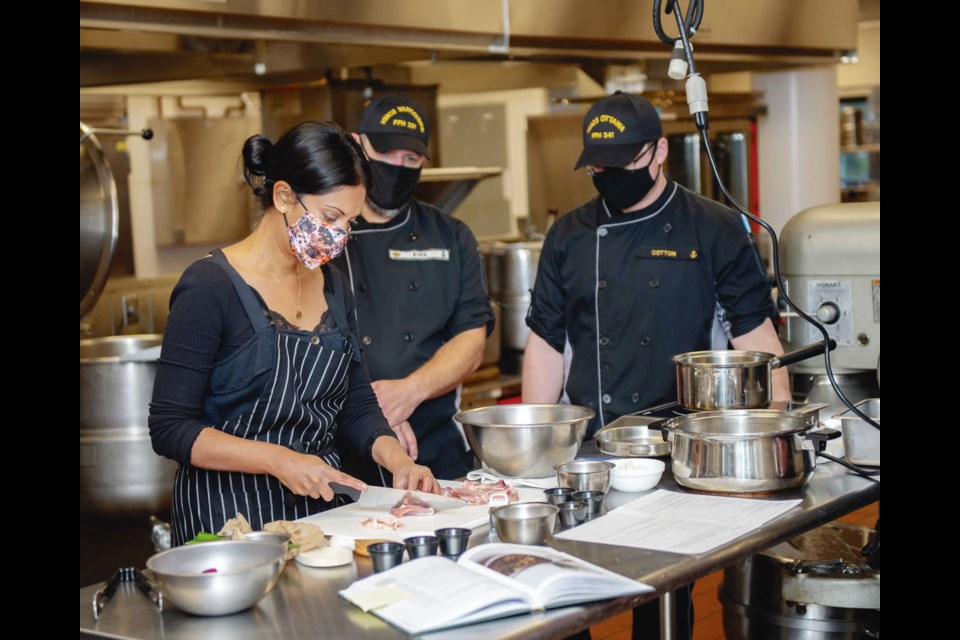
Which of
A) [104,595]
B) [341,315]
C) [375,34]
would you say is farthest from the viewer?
[375,34]

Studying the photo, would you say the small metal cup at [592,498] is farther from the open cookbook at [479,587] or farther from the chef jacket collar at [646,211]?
the chef jacket collar at [646,211]

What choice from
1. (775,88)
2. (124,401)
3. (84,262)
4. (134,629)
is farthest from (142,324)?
(134,629)

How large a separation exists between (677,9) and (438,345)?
Result: 1.42 metres

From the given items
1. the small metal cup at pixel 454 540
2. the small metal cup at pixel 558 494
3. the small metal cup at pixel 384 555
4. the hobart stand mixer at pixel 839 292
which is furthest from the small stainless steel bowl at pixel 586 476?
the hobart stand mixer at pixel 839 292

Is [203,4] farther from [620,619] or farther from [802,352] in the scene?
[620,619]

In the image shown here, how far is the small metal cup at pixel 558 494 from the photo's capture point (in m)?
2.28

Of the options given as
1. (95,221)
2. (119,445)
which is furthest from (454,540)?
(95,221)

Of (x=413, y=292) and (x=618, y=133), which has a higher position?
(x=618, y=133)

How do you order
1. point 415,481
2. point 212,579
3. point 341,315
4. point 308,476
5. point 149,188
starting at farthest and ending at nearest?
point 149,188 < point 341,315 < point 415,481 < point 308,476 < point 212,579

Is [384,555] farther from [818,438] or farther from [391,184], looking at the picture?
[391,184]

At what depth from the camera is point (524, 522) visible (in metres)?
2.10

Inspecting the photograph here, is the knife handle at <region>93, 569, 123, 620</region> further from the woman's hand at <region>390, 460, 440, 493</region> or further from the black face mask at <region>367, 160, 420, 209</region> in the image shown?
the black face mask at <region>367, 160, 420, 209</region>

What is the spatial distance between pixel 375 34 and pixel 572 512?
7.87 feet

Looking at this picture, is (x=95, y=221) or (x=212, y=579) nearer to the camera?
(x=212, y=579)
